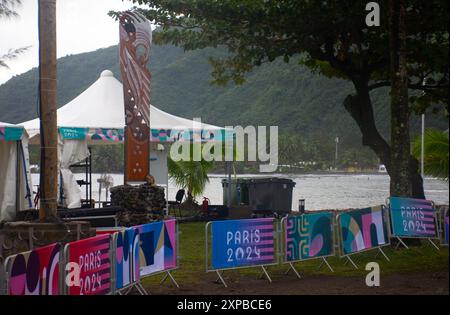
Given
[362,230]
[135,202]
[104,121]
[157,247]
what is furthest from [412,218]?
[104,121]

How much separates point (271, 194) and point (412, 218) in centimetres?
899

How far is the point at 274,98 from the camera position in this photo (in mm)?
115312

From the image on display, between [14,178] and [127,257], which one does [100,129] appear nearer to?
[14,178]

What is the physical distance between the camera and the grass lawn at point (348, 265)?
36.5 feet

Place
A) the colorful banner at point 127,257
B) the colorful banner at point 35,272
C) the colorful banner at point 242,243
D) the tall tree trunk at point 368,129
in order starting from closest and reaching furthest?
the colorful banner at point 35,272 → the colorful banner at point 127,257 → the colorful banner at point 242,243 → the tall tree trunk at point 368,129

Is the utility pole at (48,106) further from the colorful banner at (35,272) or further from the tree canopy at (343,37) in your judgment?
the tree canopy at (343,37)

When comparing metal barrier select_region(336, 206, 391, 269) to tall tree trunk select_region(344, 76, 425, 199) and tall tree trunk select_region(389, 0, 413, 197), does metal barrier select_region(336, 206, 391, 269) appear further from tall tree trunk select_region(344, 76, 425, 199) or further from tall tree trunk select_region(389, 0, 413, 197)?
tall tree trunk select_region(344, 76, 425, 199)

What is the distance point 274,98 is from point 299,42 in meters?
99.4

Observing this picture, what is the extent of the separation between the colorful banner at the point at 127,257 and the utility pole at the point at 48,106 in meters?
0.97

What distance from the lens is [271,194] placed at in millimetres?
22156

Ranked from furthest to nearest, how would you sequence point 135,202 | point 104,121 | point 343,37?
point 104,121
point 135,202
point 343,37

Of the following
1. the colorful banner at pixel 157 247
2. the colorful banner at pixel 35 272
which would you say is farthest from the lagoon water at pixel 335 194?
the colorful banner at pixel 35 272
